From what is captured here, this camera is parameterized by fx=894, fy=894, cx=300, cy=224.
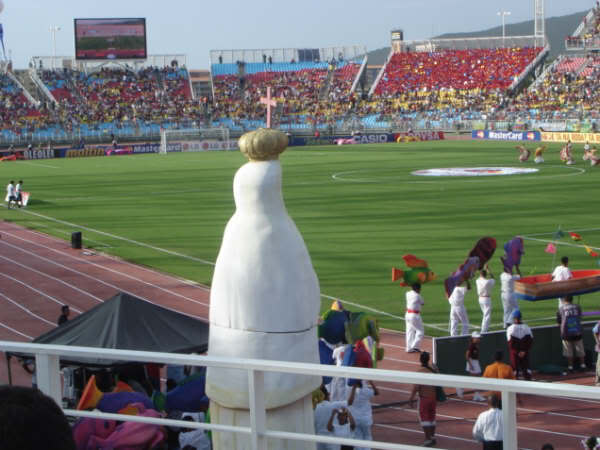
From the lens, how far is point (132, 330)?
1139 cm

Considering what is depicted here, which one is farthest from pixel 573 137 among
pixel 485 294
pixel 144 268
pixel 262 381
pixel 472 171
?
pixel 262 381

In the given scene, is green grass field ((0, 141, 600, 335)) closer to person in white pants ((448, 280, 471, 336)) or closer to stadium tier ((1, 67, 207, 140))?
person in white pants ((448, 280, 471, 336))

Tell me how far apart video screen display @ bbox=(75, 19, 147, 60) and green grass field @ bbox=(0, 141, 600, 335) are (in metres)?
34.0

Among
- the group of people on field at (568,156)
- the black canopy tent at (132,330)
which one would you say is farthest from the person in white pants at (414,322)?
the group of people on field at (568,156)

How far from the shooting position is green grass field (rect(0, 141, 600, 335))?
23281 mm

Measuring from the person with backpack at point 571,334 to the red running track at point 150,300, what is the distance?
66cm

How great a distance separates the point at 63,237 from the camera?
1221 inches

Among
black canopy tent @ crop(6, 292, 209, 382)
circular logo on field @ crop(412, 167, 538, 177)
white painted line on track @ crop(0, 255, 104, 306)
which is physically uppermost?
circular logo on field @ crop(412, 167, 538, 177)

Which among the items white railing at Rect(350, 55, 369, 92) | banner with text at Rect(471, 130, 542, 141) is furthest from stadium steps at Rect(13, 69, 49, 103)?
banner with text at Rect(471, 130, 542, 141)

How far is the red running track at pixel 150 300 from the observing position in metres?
11.8

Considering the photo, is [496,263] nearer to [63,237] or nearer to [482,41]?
[63,237]

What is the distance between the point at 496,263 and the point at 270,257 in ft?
64.8

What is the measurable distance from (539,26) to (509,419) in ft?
346

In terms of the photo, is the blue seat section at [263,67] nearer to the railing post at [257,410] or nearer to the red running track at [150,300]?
the red running track at [150,300]
